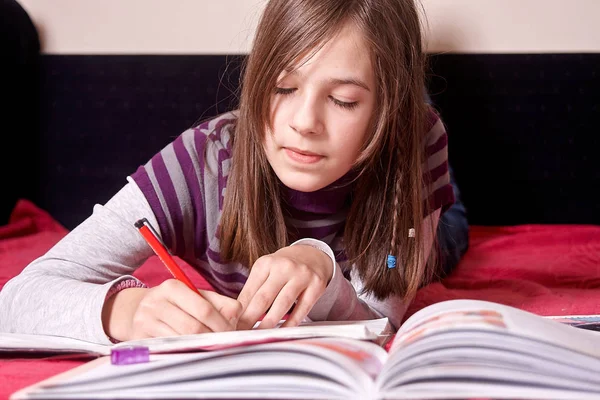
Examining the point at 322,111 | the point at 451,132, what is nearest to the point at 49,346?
the point at 322,111

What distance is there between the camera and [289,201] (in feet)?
3.32

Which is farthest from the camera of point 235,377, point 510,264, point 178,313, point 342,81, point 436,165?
point 510,264

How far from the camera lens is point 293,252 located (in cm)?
78

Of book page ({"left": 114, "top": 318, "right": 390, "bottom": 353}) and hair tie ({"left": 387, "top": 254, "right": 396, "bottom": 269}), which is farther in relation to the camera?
hair tie ({"left": 387, "top": 254, "right": 396, "bottom": 269})

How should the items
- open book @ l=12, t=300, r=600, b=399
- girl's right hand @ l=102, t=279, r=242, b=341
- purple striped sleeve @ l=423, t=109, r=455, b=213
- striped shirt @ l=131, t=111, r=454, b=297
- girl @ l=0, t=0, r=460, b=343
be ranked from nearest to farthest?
open book @ l=12, t=300, r=600, b=399 < girl's right hand @ l=102, t=279, r=242, b=341 < girl @ l=0, t=0, r=460, b=343 < striped shirt @ l=131, t=111, r=454, b=297 < purple striped sleeve @ l=423, t=109, r=455, b=213

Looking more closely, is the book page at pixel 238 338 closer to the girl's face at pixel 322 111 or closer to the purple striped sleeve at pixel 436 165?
the girl's face at pixel 322 111

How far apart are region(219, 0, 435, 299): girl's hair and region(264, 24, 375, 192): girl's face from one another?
0.01 metres

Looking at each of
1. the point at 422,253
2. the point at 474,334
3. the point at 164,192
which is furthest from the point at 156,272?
the point at 474,334

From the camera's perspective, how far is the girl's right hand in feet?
2.14

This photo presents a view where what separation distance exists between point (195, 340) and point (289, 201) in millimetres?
437

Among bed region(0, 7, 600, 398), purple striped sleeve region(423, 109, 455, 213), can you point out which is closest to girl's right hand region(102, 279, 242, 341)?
purple striped sleeve region(423, 109, 455, 213)

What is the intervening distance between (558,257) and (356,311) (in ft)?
2.45

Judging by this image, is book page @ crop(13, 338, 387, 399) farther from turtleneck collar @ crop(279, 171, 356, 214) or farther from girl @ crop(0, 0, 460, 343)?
turtleneck collar @ crop(279, 171, 356, 214)

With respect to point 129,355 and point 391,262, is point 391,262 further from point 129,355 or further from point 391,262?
point 129,355
